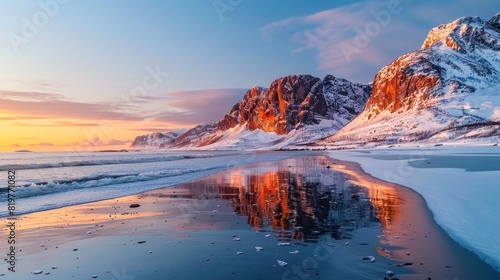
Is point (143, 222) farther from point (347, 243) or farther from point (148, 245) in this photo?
point (347, 243)

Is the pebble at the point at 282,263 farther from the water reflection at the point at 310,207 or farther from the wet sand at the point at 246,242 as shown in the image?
the water reflection at the point at 310,207

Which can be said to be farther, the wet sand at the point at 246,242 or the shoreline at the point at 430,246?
the wet sand at the point at 246,242

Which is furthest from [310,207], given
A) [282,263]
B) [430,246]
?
[282,263]

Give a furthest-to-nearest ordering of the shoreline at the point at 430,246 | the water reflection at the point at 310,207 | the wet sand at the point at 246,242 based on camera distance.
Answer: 1. the water reflection at the point at 310,207
2. the wet sand at the point at 246,242
3. the shoreline at the point at 430,246

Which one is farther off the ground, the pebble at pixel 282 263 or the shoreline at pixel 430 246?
the shoreline at pixel 430 246

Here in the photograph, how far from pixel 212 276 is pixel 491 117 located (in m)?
229

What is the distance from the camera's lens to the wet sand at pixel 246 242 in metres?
9.57

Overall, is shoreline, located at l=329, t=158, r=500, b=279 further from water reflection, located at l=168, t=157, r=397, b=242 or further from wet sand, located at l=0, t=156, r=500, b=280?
water reflection, located at l=168, t=157, r=397, b=242

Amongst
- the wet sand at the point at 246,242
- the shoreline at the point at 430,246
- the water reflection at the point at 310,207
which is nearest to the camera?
the shoreline at the point at 430,246

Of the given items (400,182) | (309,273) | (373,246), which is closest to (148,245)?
(309,273)

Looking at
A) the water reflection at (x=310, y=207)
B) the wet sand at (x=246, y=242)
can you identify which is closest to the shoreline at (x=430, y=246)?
the wet sand at (x=246, y=242)

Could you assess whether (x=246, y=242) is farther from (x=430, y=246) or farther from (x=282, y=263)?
(x=430, y=246)

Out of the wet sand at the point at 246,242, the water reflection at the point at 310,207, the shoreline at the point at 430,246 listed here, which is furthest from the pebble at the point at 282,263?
the shoreline at the point at 430,246

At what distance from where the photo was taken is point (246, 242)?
1260cm
